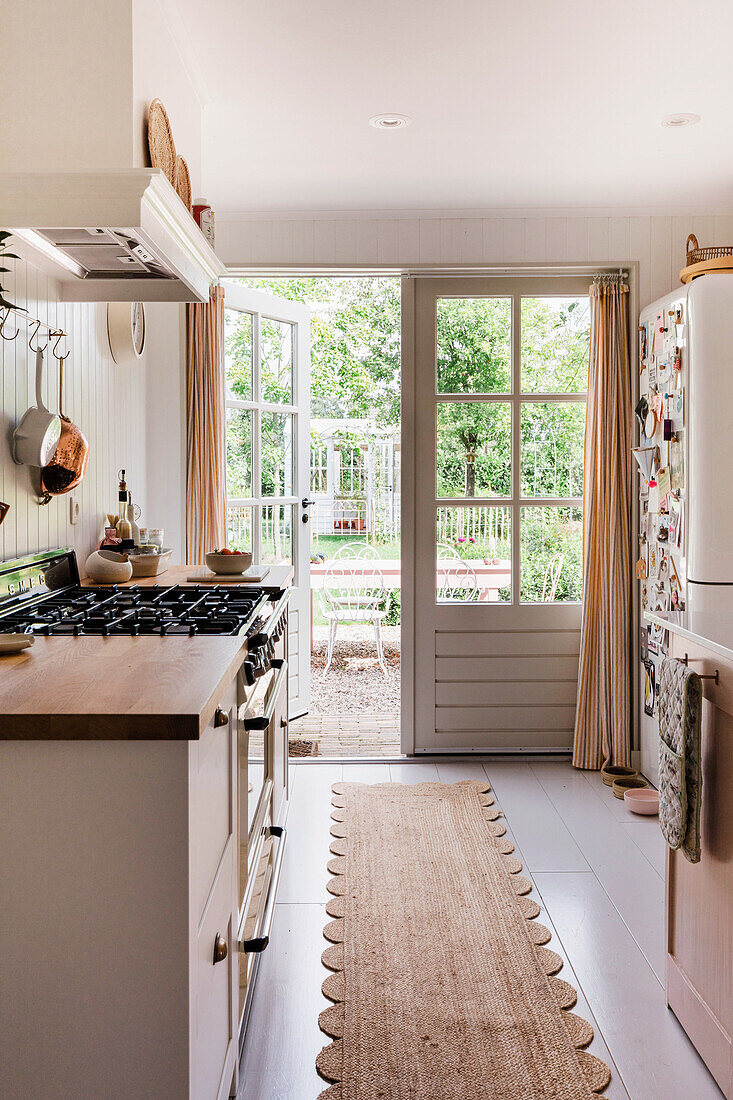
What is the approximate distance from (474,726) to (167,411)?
2.04m

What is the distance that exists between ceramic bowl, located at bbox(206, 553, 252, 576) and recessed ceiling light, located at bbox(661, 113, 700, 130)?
2076 mm

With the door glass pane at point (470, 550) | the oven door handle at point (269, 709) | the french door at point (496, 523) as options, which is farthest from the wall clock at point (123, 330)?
the door glass pane at point (470, 550)

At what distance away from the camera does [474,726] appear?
4.20 m

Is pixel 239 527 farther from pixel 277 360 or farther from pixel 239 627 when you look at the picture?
pixel 239 627

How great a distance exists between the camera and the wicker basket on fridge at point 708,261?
3320 mm

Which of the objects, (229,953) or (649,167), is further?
(649,167)

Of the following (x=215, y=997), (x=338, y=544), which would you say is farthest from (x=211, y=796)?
(x=338, y=544)

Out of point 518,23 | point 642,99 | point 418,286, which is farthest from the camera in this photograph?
point 418,286

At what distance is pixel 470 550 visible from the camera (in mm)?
4180

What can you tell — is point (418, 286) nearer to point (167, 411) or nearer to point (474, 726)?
→ point (167, 411)

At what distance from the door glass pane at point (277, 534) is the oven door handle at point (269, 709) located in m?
1.51

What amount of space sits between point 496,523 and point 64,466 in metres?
2.34

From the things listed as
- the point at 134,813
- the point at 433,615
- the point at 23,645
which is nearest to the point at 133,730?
the point at 134,813

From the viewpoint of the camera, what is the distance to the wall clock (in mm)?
3004
